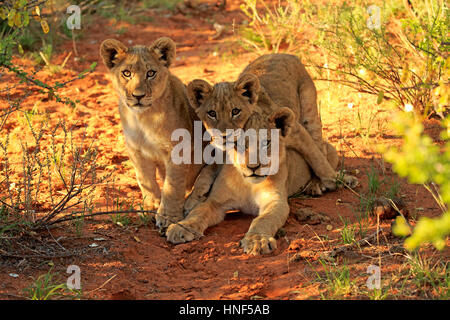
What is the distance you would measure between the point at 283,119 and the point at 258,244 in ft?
3.75

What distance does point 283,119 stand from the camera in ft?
17.2

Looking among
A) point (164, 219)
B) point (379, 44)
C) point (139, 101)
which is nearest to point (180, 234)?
point (164, 219)

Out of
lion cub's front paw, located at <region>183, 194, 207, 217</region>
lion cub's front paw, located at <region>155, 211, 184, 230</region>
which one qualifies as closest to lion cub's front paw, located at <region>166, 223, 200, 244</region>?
lion cub's front paw, located at <region>155, 211, 184, 230</region>

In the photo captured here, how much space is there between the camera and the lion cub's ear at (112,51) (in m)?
5.28

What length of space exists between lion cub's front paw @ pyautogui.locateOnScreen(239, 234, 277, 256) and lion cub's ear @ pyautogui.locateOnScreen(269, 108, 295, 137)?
0.98 m

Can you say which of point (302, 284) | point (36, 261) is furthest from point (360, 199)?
point (36, 261)

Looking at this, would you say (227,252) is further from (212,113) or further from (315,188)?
(315,188)

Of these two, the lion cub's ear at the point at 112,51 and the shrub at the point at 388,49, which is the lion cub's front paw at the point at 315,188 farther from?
the lion cub's ear at the point at 112,51

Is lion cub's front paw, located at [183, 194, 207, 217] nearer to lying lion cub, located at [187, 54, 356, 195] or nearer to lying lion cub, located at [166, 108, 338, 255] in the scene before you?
lying lion cub, located at [166, 108, 338, 255]

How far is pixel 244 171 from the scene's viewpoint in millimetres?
5066

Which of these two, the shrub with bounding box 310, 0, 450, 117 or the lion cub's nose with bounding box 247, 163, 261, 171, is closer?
the lion cub's nose with bounding box 247, 163, 261, 171

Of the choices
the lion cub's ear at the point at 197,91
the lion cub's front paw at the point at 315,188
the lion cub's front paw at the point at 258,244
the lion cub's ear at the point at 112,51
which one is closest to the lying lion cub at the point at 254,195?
the lion cub's front paw at the point at 258,244

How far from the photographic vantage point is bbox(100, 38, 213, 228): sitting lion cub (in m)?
5.18

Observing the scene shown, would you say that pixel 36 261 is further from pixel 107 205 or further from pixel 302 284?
pixel 302 284
